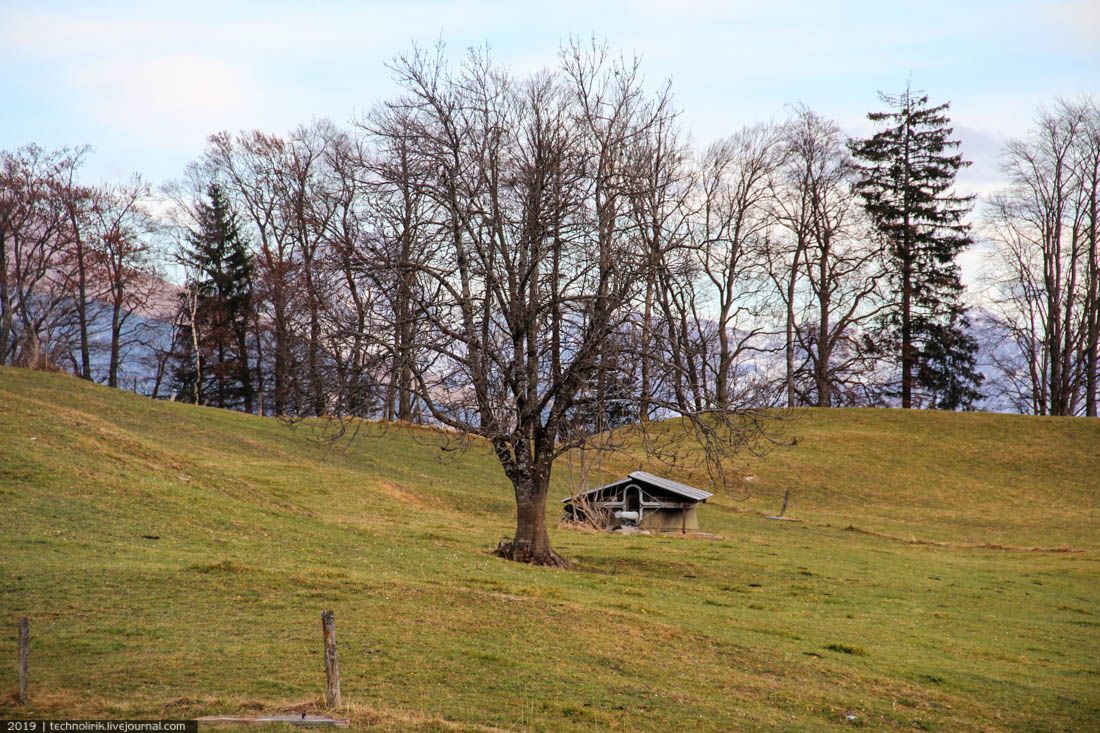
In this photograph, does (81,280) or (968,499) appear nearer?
(968,499)

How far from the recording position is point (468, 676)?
12.5m

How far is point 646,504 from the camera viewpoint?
36656 millimetres

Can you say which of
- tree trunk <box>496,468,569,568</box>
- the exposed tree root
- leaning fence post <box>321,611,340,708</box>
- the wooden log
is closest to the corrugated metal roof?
the exposed tree root

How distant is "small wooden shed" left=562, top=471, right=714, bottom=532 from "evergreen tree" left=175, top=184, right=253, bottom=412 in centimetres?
3455

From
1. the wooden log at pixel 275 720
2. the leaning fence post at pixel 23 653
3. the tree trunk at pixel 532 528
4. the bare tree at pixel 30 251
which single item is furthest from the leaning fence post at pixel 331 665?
the bare tree at pixel 30 251

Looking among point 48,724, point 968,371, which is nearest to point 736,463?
point 968,371

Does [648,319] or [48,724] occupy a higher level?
[648,319]

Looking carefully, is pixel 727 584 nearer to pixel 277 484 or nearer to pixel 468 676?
pixel 468 676

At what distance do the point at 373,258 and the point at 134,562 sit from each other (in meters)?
7.79

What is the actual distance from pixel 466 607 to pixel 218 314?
5312 centimetres

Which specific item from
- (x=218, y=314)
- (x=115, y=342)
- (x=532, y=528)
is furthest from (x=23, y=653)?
(x=218, y=314)

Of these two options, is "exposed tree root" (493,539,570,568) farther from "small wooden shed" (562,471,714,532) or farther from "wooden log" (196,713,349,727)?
"wooden log" (196,713,349,727)

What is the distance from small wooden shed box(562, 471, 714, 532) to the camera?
36688 mm

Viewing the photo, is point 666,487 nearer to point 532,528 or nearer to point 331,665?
point 532,528
